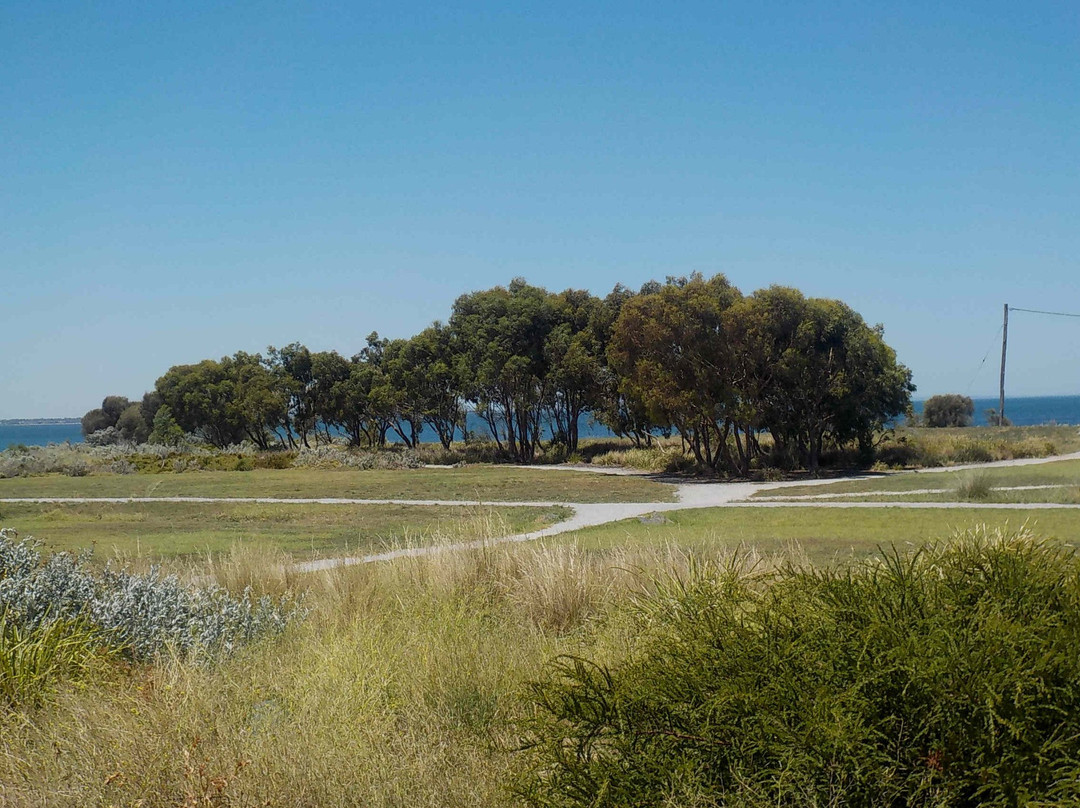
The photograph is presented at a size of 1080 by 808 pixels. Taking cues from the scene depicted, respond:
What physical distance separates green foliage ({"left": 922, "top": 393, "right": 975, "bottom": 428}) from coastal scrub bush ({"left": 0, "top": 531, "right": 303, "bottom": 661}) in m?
59.4

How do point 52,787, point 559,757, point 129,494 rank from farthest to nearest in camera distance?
1. point 129,494
2. point 52,787
3. point 559,757

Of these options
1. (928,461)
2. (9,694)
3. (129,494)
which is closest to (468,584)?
(9,694)

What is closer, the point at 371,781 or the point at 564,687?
the point at 564,687

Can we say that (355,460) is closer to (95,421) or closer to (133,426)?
(133,426)

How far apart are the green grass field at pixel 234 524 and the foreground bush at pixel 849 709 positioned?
9.38m

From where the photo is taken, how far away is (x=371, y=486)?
29938 mm

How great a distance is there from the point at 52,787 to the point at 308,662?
1718mm

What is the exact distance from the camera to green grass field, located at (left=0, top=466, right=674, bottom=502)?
2588cm

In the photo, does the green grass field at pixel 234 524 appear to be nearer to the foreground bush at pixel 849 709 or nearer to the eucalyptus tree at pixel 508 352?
the foreground bush at pixel 849 709

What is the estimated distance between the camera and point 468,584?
882 cm

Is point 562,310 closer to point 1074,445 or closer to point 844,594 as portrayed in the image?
point 1074,445

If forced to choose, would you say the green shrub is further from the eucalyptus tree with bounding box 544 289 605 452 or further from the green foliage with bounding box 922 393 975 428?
the green foliage with bounding box 922 393 975 428

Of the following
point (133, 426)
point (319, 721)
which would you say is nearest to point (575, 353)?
point (319, 721)

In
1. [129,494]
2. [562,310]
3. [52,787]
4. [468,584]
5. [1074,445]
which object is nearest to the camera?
[52,787]
